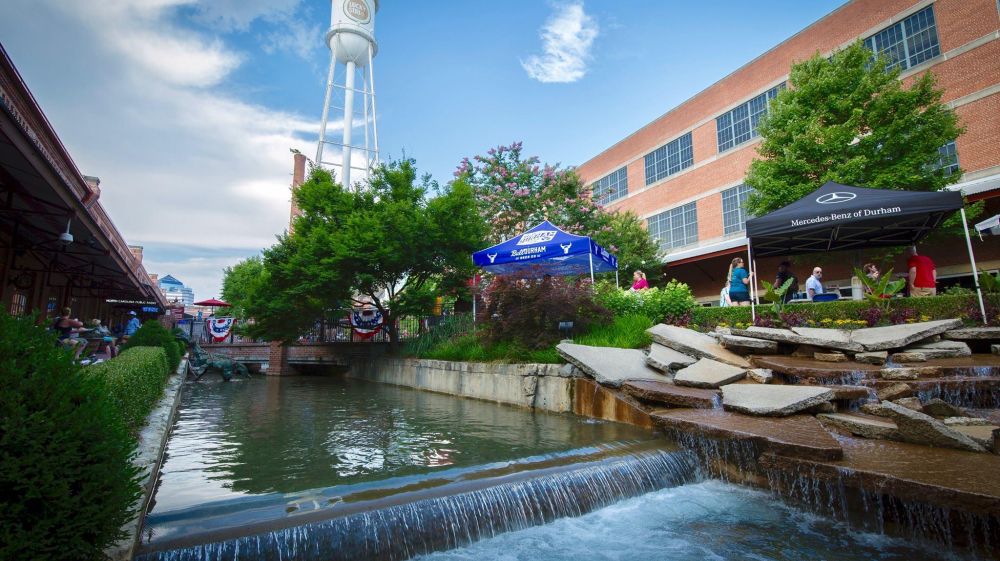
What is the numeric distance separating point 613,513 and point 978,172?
18.8m

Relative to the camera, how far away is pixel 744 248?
16.5 m

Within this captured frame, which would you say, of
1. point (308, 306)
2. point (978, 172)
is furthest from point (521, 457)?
point (978, 172)

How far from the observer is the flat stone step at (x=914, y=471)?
3.13 metres

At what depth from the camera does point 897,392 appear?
537 cm

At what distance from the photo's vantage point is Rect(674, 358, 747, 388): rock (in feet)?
21.8

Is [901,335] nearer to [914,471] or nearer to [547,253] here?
[914,471]

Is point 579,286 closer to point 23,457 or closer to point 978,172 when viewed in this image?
point 23,457

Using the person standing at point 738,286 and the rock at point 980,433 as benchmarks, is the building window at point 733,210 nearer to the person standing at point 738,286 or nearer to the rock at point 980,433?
the person standing at point 738,286

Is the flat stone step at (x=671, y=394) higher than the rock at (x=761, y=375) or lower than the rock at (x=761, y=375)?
lower

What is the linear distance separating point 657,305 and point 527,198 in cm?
859

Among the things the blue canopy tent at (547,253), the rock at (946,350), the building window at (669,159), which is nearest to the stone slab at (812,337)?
the rock at (946,350)

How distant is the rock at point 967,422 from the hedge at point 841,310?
168 inches

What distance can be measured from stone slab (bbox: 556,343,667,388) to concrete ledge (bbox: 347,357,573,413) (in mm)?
377

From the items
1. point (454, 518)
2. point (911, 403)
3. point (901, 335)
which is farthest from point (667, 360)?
point (454, 518)
